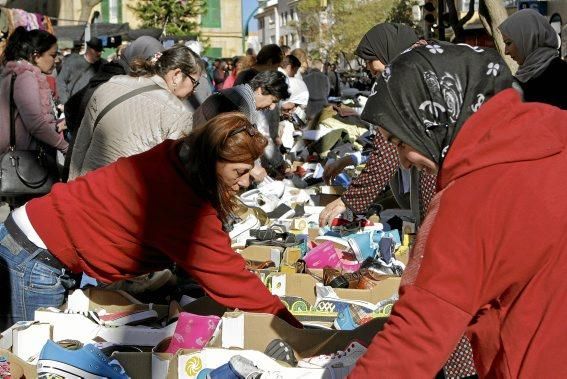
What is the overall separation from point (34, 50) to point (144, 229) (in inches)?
150

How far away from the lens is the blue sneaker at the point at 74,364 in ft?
10.2

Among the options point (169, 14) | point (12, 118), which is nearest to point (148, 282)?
point (12, 118)

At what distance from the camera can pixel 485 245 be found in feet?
6.18

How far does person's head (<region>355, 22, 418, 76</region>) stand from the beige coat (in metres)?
0.95

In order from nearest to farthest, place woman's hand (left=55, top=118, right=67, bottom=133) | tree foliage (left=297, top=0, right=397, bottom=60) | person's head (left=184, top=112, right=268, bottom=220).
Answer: person's head (left=184, top=112, right=268, bottom=220) → woman's hand (left=55, top=118, right=67, bottom=133) → tree foliage (left=297, top=0, right=397, bottom=60)

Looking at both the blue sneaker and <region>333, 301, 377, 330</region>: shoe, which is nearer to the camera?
the blue sneaker

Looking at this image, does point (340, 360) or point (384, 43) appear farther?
point (384, 43)

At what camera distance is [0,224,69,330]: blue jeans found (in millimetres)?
3674

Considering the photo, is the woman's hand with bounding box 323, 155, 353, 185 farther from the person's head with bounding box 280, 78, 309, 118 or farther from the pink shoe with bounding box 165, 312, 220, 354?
the pink shoe with bounding box 165, 312, 220, 354

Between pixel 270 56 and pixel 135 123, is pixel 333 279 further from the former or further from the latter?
pixel 270 56

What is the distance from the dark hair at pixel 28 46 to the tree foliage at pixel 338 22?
45.5 meters

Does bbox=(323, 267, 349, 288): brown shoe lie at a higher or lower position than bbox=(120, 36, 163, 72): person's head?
lower

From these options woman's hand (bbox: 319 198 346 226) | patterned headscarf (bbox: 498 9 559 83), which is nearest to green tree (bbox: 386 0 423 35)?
patterned headscarf (bbox: 498 9 559 83)

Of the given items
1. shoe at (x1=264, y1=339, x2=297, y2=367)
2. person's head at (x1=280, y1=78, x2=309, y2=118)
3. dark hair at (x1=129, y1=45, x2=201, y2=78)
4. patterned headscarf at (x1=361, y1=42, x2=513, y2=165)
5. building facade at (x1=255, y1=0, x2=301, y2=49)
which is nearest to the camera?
patterned headscarf at (x1=361, y1=42, x2=513, y2=165)
